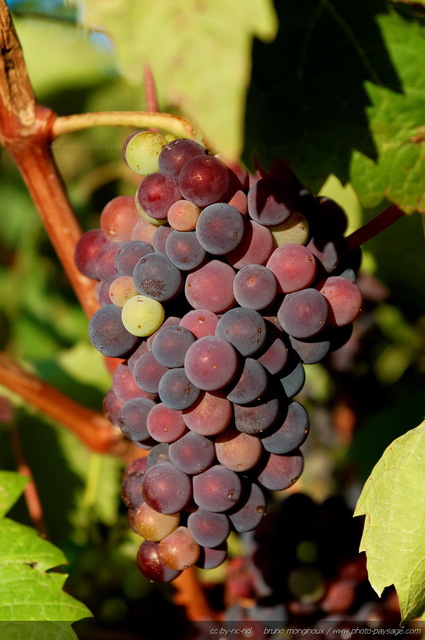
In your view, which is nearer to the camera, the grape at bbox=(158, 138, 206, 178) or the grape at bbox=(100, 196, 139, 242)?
the grape at bbox=(158, 138, 206, 178)

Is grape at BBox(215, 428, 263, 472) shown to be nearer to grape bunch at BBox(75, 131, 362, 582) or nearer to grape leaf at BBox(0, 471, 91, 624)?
grape bunch at BBox(75, 131, 362, 582)

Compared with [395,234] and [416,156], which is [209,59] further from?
[395,234]

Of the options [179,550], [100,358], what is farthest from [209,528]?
[100,358]

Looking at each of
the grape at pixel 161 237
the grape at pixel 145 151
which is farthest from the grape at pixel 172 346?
the grape at pixel 145 151

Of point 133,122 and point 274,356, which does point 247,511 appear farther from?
point 133,122

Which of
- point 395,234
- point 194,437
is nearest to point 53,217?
point 194,437

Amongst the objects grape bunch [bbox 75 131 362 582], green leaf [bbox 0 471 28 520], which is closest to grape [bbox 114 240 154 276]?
grape bunch [bbox 75 131 362 582]
